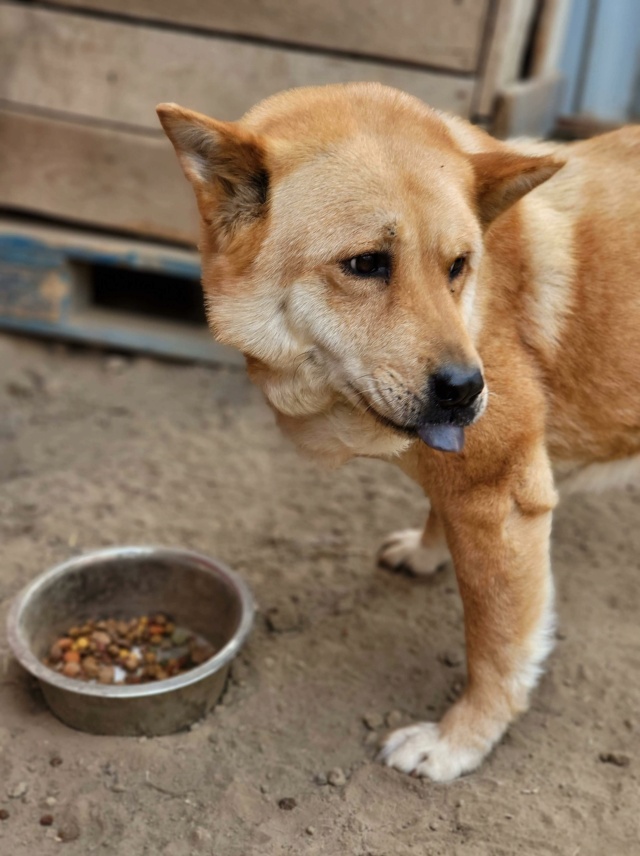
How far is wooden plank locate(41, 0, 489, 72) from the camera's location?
4.21m

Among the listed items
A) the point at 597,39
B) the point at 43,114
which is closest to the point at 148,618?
the point at 43,114

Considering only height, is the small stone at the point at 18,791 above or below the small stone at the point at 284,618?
above

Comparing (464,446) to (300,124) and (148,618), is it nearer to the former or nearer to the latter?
(300,124)

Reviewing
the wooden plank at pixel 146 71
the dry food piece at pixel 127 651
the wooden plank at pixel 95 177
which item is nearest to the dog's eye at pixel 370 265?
the dry food piece at pixel 127 651

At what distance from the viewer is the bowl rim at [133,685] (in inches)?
99.7

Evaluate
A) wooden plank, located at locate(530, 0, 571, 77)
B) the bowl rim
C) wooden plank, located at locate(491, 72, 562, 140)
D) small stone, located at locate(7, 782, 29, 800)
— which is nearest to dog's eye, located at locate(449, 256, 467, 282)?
the bowl rim

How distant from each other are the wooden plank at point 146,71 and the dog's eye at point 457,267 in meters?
2.27

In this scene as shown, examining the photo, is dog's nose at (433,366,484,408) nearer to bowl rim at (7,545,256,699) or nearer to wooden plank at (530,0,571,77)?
bowl rim at (7,545,256,699)

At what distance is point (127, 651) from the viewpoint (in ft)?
9.83

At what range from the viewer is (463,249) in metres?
2.31

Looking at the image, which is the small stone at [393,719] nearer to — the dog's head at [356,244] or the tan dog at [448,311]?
the tan dog at [448,311]

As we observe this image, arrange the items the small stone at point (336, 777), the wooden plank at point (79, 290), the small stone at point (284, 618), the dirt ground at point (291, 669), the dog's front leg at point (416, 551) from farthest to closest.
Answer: the wooden plank at point (79, 290), the dog's front leg at point (416, 551), the small stone at point (284, 618), the small stone at point (336, 777), the dirt ground at point (291, 669)

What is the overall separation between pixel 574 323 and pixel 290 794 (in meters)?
1.55

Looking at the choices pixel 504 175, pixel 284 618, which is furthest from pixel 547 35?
pixel 284 618
